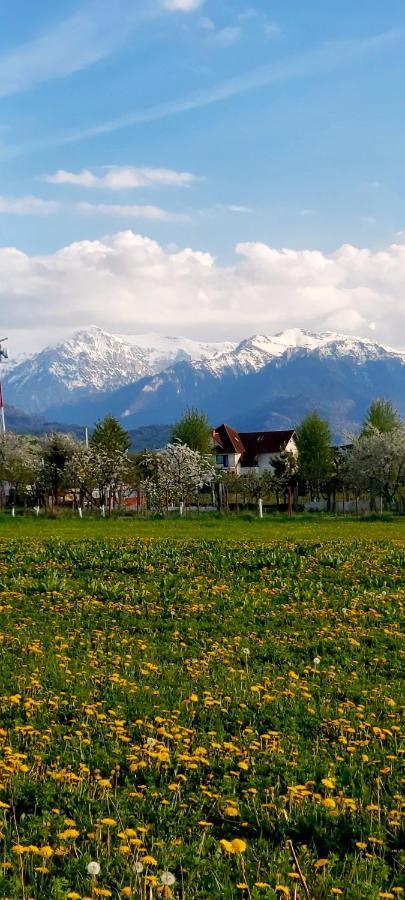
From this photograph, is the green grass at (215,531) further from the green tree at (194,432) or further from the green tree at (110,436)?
the green tree at (194,432)

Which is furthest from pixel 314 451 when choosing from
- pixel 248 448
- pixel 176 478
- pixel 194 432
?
pixel 248 448

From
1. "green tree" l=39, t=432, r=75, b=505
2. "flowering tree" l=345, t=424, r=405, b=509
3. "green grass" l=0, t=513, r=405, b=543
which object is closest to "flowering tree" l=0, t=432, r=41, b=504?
"green tree" l=39, t=432, r=75, b=505

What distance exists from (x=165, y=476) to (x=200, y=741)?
174ft

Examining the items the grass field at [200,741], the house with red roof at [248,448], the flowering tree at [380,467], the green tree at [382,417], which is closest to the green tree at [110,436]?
the flowering tree at [380,467]

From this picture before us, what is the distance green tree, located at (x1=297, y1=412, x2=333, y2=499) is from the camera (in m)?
84.5

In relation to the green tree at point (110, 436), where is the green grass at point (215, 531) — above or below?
below

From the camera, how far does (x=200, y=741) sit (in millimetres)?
7688

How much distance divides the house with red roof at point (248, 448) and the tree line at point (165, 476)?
163 ft

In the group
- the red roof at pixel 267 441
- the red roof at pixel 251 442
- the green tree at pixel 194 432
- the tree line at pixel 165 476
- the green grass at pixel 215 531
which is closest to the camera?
the green grass at pixel 215 531

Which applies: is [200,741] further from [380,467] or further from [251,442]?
[251,442]

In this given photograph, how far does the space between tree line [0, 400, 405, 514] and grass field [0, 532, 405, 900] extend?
137 ft

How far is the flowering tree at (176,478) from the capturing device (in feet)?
196

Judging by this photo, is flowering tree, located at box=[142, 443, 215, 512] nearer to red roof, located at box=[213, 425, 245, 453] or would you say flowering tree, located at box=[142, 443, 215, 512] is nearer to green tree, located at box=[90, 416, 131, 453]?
green tree, located at box=[90, 416, 131, 453]

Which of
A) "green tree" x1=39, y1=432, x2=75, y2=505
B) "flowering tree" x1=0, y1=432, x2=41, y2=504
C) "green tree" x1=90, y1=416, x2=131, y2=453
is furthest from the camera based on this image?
"green tree" x1=90, y1=416, x2=131, y2=453
